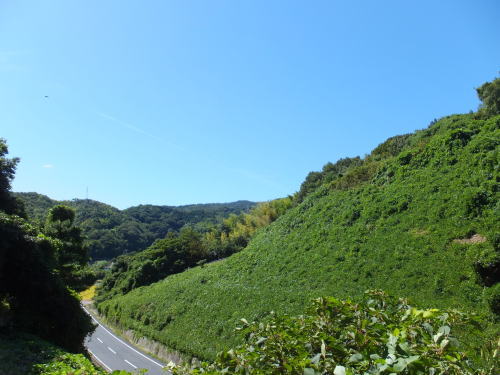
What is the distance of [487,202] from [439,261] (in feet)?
10.9

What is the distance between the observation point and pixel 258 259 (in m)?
22.1

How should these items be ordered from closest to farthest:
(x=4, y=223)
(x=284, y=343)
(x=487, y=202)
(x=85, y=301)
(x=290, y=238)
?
(x=284, y=343)
(x=4, y=223)
(x=487, y=202)
(x=290, y=238)
(x=85, y=301)

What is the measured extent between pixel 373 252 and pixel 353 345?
45.4 feet

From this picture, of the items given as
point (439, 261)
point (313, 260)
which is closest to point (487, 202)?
point (439, 261)

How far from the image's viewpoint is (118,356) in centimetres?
2106

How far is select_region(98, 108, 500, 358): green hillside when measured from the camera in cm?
1140

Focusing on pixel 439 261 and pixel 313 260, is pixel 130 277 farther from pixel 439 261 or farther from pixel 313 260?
pixel 439 261

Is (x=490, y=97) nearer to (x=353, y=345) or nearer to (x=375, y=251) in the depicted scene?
(x=375, y=251)

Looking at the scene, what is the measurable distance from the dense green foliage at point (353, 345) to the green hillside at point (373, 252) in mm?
7371

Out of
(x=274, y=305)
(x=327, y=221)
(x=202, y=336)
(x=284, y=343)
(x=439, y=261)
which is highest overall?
(x=327, y=221)

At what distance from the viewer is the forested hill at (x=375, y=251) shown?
11336 millimetres

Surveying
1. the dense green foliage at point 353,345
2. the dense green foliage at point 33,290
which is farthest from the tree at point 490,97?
the dense green foliage at point 33,290

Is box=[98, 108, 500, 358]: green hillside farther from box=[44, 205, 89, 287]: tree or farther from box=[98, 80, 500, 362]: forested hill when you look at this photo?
box=[44, 205, 89, 287]: tree

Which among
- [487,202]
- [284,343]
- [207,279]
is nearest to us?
[284,343]
